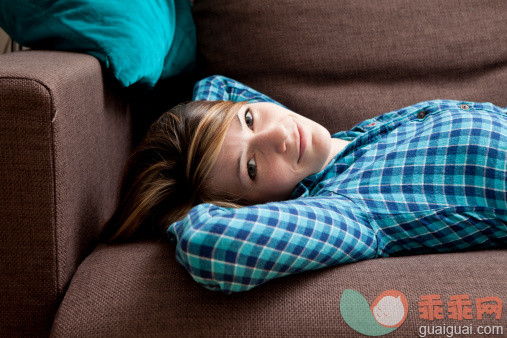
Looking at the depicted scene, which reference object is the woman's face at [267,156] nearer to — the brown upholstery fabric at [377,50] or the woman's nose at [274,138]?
the woman's nose at [274,138]

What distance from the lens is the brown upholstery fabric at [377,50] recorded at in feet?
3.90

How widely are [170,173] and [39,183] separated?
1.07ft

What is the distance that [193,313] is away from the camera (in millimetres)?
630

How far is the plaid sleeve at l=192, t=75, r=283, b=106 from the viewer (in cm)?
117

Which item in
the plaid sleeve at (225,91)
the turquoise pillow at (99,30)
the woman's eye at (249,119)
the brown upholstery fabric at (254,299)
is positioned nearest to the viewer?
the brown upholstery fabric at (254,299)

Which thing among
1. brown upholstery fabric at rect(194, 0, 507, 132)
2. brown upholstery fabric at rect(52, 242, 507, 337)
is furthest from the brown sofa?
brown upholstery fabric at rect(194, 0, 507, 132)

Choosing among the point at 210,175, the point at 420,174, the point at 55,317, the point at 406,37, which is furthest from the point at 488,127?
the point at 55,317

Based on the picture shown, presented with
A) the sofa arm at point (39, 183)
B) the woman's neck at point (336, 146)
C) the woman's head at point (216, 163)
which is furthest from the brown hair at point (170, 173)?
the woman's neck at point (336, 146)

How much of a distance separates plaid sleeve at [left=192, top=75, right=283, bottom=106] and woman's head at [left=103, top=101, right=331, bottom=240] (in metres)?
0.20

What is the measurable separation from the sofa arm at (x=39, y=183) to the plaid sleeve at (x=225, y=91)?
0.42m

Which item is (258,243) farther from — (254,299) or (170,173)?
(170,173)

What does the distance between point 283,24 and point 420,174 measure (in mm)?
590

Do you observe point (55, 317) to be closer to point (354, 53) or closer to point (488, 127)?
point (488, 127)

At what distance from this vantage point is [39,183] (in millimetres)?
665
